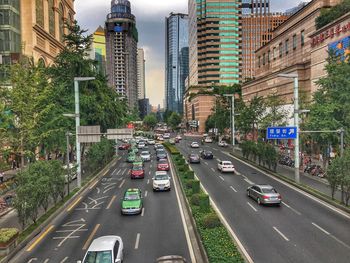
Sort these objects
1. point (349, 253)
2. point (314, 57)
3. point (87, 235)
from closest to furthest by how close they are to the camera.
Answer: point (349, 253)
point (87, 235)
point (314, 57)

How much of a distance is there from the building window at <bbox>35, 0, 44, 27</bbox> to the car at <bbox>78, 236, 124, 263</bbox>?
5497cm

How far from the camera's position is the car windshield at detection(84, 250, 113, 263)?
14.7m

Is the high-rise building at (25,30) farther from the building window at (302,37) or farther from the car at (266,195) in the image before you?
the building window at (302,37)

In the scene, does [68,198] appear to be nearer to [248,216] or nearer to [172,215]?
[172,215]

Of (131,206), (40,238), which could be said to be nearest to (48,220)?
(40,238)

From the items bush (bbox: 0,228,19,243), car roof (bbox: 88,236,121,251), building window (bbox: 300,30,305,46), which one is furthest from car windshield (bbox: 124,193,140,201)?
building window (bbox: 300,30,305,46)

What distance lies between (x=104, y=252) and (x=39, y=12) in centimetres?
5782

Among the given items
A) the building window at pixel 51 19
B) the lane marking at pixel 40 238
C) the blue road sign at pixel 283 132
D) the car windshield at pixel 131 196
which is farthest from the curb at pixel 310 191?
the building window at pixel 51 19

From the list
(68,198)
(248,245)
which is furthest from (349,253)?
(68,198)

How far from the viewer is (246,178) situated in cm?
4025

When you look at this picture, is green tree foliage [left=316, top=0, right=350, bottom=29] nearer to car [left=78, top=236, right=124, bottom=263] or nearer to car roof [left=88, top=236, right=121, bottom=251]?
car roof [left=88, top=236, right=121, bottom=251]

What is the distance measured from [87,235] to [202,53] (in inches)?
6309

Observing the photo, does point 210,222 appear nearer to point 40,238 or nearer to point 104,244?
point 104,244

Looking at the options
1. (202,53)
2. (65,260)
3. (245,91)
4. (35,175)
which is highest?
(202,53)
